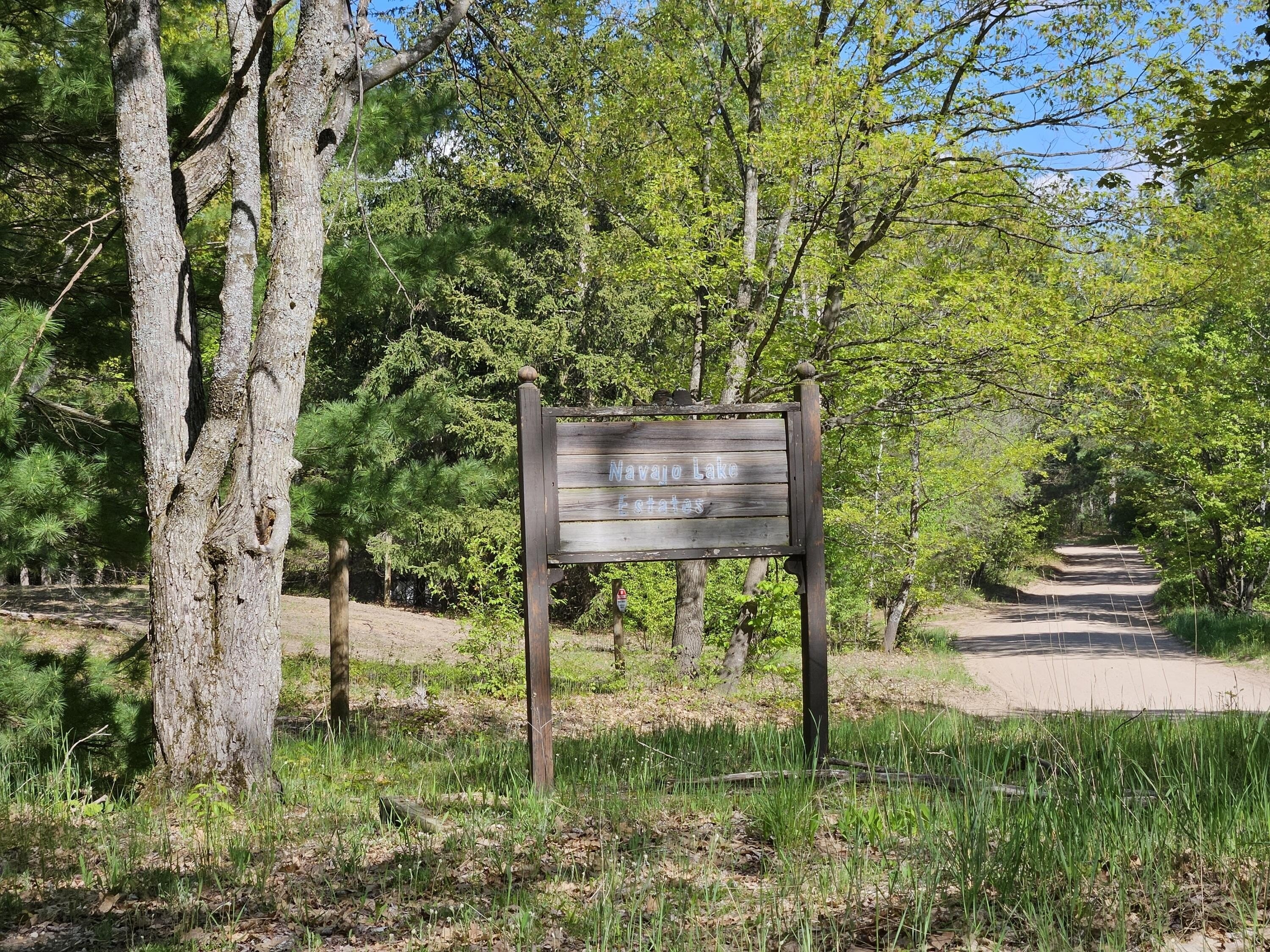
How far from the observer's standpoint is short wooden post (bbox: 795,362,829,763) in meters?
5.12

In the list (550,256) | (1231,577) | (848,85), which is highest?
(550,256)

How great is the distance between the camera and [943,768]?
4.13 metres

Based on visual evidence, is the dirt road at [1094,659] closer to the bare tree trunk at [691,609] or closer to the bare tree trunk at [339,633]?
the bare tree trunk at [691,609]

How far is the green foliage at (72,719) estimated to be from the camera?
5.59m

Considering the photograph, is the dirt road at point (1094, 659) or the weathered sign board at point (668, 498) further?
the dirt road at point (1094, 659)

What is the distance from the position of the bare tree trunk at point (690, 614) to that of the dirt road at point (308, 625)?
3380 millimetres

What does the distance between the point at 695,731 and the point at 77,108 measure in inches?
229

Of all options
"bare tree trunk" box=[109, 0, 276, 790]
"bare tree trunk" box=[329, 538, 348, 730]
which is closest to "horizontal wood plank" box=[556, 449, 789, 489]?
"bare tree trunk" box=[109, 0, 276, 790]

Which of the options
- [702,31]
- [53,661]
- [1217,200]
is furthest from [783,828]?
[1217,200]

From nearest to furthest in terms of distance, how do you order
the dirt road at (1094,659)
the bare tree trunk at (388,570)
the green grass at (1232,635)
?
the dirt road at (1094,659) < the green grass at (1232,635) < the bare tree trunk at (388,570)

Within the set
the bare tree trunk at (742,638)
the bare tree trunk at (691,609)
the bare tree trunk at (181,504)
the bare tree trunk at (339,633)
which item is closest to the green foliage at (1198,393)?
the bare tree trunk at (742,638)

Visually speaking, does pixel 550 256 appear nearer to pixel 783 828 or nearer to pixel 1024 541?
pixel 1024 541

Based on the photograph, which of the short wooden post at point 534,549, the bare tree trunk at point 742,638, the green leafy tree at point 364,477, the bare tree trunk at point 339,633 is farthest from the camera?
the bare tree trunk at point 742,638

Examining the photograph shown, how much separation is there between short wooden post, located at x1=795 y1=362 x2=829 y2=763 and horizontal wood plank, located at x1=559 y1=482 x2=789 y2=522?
0.50 ft
